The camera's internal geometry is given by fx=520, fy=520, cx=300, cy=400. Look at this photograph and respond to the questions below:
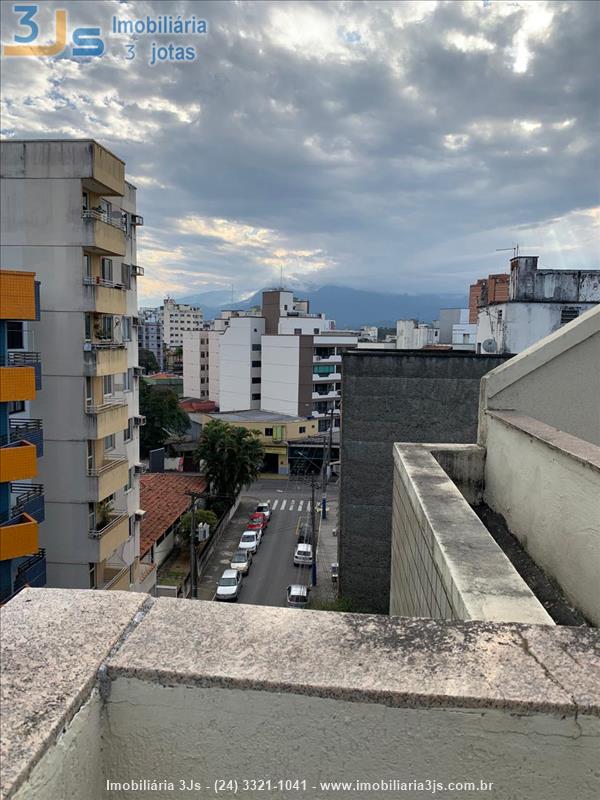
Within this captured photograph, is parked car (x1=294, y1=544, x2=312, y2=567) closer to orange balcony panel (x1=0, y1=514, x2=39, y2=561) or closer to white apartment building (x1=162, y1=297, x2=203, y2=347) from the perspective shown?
orange balcony panel (x1=0, y1=514, x2=39, y2=561)

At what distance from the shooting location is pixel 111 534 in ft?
58.9

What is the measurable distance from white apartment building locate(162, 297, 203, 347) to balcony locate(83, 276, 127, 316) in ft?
404

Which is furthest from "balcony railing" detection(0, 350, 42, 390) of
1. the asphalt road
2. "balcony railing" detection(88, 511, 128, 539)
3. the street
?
the street

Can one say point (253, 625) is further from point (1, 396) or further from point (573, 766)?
point (1, 396)

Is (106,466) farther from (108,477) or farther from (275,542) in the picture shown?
(275,542)

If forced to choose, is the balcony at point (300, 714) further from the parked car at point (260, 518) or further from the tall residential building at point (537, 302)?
the parked car at point (260, 518)

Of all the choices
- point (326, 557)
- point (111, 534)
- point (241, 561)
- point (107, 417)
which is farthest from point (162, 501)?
point (107, 417)

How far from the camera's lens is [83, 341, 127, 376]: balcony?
16.5 m

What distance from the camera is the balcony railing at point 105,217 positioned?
16.0m

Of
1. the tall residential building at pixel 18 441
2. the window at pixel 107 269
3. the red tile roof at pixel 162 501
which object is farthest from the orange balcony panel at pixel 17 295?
the red tile roof at pixel 162 501

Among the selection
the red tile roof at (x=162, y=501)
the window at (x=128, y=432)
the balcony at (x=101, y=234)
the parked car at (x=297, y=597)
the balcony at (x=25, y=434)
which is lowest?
the parked car at (x=297, y=597)

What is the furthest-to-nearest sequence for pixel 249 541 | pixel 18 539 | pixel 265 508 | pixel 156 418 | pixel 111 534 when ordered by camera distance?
pixel 156 418
pixel 265 508
pixel 249 541
pixel 111 534
pixel 18 539

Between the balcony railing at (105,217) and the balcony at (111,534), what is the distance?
10.1m

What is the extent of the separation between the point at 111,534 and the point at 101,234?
996 centimetres
